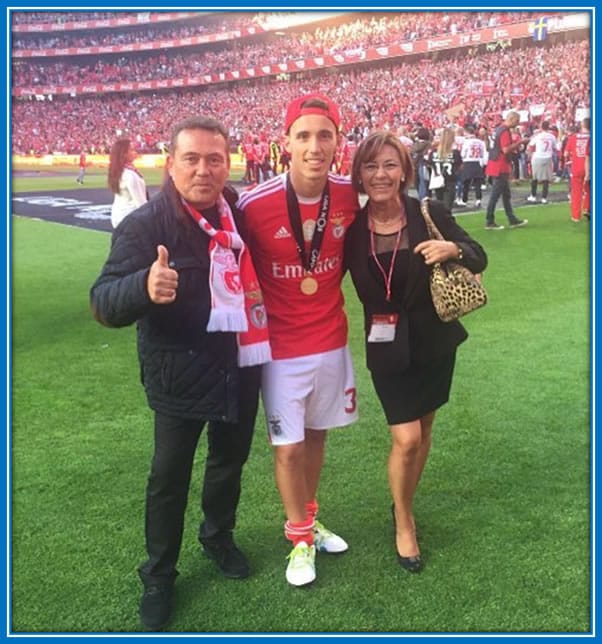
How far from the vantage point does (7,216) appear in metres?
3.05

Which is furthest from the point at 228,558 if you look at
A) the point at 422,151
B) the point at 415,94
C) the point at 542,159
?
the point at 415,94

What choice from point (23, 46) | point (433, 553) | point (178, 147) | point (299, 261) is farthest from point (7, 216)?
point (23, 46)

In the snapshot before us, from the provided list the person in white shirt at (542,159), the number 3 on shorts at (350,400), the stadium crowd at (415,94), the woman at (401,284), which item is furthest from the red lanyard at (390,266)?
the stadium crowd at (415,94)

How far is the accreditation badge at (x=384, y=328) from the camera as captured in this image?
242 centimetres

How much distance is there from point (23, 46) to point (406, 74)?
21.5m

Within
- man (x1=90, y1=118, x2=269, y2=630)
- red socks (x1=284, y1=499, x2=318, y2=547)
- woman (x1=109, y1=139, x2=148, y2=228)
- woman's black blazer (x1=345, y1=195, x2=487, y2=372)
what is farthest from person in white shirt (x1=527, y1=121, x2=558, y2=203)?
man (x1=90, y1=118, x2=269, y2=630)

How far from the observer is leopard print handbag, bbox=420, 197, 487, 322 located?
2.33 m

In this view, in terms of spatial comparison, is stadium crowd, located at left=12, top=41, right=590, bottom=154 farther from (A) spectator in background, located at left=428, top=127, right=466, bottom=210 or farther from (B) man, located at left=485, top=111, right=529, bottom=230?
(B) man, located at left=485, top=111, right=529, bottom=230

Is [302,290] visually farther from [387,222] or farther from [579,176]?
[579,176]

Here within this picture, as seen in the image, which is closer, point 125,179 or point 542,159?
point 125,179

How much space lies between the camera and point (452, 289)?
2.33m

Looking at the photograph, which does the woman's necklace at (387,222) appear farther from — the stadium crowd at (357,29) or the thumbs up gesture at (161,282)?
the stadium crowd at (357,29)

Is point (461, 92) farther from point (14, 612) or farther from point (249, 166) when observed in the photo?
point (14, 612)

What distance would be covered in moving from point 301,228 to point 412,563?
1385 mm
